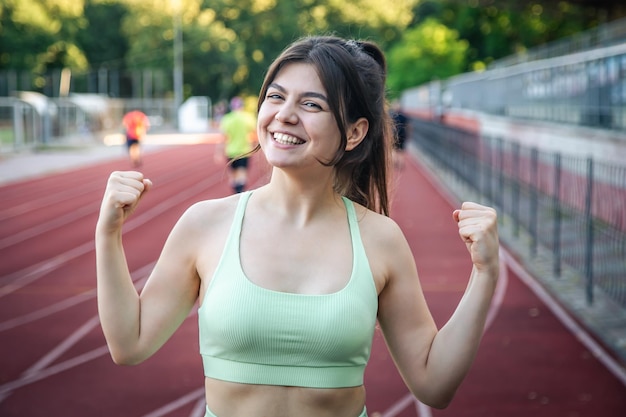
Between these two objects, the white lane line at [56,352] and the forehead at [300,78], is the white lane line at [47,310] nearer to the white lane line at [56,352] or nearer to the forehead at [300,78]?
the white lane line at [56,352]

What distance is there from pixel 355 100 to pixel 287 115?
20cm

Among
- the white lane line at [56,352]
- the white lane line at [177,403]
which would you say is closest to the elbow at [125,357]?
the white lane line at [177,403]

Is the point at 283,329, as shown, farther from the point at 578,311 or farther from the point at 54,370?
the point at 578,311

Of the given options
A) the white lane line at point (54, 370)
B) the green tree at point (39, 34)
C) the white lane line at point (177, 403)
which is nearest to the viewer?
the white lane line at point (177, 403)

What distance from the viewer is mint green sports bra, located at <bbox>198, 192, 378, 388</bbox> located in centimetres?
214

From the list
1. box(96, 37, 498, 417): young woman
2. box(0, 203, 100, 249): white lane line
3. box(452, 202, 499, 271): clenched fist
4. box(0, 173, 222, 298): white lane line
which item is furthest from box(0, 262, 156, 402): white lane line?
box(0, 203, 100, 249): white lane line

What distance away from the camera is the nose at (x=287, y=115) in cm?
225

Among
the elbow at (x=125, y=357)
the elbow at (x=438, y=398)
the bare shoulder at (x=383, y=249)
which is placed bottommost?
the elbow at (x=438, y=398)

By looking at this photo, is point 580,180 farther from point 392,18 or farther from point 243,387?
point 392,18

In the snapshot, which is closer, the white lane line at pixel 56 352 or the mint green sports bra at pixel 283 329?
the mint green sports bra at pixel 283 329

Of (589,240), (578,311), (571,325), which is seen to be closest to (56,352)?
(571,325)

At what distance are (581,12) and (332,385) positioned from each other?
50817 millimetres

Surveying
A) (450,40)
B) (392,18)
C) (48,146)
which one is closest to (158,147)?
(48,146)

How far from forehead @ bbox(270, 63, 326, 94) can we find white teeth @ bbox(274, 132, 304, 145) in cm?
11
